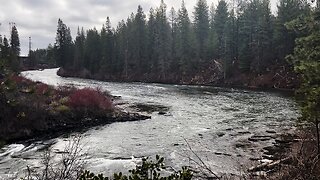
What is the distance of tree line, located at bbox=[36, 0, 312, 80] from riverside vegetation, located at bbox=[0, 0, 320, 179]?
17cm

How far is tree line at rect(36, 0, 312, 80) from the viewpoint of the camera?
57.0 m

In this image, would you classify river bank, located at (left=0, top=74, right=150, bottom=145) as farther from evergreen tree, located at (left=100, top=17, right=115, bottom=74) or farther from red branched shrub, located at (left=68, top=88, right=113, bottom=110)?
evergreen tree, located at (left=100, top=17, right=115, bottom=74)

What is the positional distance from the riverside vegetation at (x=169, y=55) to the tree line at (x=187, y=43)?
17 cm

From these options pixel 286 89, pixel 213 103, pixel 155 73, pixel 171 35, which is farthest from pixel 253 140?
pixel 171 35

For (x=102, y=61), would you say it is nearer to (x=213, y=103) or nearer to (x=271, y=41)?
(x=271, y=41)

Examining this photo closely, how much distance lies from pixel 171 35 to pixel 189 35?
8892 mm

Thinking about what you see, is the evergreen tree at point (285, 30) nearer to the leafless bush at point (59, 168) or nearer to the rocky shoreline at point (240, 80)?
the rocky shoreline at point (240, 80)

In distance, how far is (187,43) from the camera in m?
69.5

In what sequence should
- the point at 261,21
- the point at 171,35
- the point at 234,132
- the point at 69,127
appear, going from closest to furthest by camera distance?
the point at 234,132 → the point at 69,127 → the point at 261,21 → the point at 171,35

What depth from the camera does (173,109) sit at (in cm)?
3039

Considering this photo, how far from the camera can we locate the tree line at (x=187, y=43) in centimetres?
5697

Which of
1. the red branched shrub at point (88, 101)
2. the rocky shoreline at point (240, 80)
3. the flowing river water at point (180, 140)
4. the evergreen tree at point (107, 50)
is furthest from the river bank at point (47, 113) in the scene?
the evergreen tree at point (107, 50)

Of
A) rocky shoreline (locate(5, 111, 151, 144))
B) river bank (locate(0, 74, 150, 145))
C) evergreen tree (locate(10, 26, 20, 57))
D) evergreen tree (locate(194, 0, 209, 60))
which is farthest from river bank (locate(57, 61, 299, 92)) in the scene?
evergreen tree (locate(10, 26, 20, 57))

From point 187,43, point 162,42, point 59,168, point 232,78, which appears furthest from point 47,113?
point 162,42
